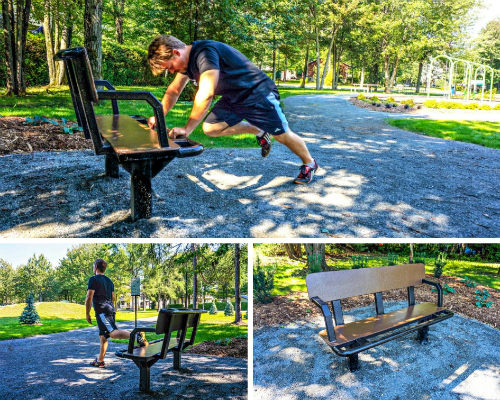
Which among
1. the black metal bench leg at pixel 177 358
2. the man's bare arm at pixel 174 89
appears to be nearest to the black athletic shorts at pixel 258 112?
the man's bare arm at pixel 174 89

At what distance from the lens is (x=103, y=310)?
299cm

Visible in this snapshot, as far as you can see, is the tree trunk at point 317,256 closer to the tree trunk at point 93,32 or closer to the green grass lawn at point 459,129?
the green grass lawn at point 459,129

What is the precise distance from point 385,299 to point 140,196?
8.98 feet

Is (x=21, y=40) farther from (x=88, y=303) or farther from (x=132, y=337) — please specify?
(x=132, y=337)

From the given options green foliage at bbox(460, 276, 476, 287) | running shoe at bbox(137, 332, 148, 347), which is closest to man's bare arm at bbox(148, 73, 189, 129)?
running shoe at bbox(137, 332, 148, 347)

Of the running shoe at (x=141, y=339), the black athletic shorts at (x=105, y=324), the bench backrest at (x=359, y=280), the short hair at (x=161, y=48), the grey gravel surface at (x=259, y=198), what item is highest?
the short hair at (x=161, y=48)

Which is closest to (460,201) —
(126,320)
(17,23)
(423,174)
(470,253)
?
(470,253)

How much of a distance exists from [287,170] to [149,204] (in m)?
1.68

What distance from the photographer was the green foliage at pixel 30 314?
9.15 feet

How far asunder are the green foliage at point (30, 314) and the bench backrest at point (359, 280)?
1767mm

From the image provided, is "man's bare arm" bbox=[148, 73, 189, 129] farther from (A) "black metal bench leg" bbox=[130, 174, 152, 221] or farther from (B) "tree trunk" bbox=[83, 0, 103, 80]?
(B) "tree trunk" bbox=[83, 0, 103, 80]

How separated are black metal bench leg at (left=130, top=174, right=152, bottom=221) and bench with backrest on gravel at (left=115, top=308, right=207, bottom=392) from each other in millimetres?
679

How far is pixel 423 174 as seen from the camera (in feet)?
14.0

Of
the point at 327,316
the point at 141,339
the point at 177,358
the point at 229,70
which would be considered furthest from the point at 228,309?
the point at 229,70
